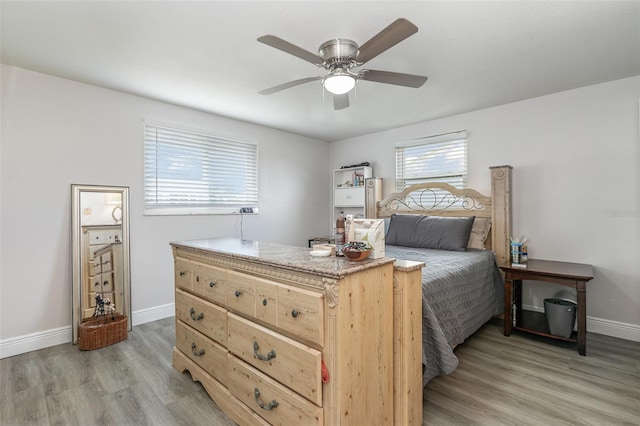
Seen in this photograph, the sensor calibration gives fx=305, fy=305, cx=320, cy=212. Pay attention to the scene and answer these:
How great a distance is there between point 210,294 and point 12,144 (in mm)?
2311

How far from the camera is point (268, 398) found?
5.14 feet

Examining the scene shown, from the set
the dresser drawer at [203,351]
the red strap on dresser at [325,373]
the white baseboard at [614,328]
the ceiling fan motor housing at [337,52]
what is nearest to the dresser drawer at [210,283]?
the dresser drawer at [203,351]

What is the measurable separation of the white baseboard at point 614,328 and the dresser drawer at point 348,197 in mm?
2979

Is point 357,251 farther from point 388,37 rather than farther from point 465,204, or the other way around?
point 465,204

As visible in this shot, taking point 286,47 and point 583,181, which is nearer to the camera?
point 286,47

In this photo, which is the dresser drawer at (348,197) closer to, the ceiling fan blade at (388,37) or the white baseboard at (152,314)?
the white baseboard at (152,314)

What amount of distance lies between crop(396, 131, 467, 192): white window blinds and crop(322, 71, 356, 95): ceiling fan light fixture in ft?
8.37

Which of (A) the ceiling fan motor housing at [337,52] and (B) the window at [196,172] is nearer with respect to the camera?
(A) the ceiling fan motor housing at [337,52]

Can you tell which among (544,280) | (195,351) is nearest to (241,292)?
(195,351)

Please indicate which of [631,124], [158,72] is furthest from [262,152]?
[631,124]

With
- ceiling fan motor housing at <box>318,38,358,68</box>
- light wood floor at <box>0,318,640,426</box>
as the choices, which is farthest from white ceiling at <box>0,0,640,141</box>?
light wood floor at <box>0,318,640,426</box>

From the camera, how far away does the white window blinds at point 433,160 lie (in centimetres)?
400

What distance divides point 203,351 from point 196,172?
2.39m

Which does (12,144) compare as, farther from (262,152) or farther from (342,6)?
(342,6)
